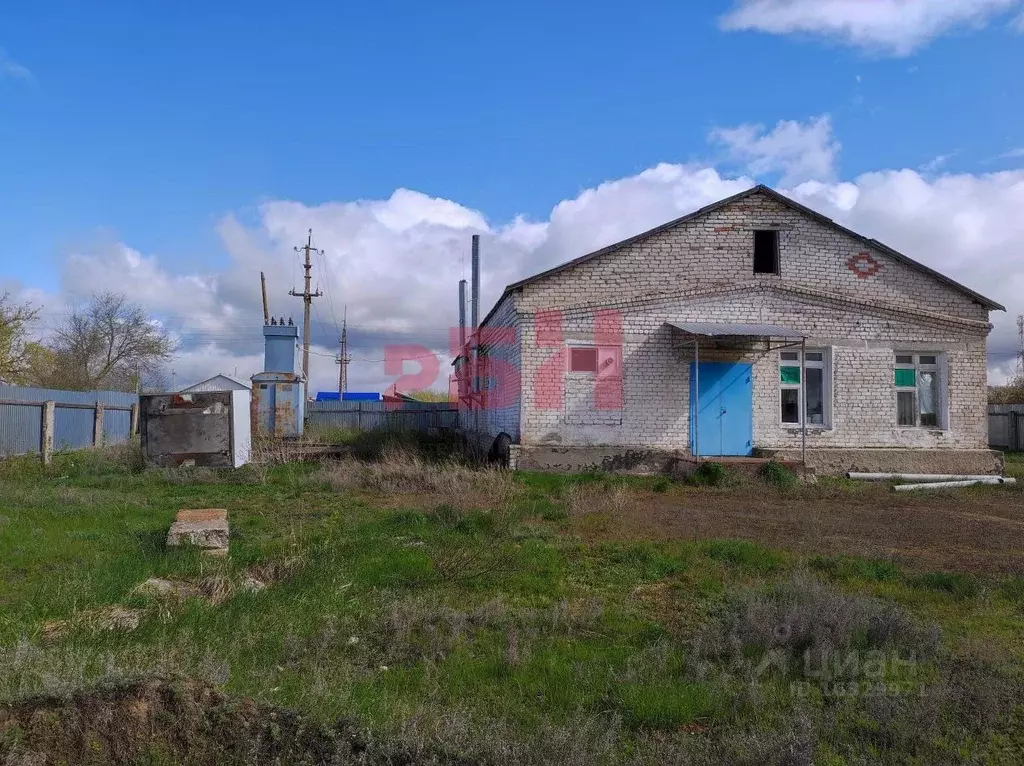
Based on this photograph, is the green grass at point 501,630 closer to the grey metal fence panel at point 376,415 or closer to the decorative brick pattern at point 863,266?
the decorative brick pattern at point 863,266

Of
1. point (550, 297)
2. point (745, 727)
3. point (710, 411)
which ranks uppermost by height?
point (550, 297)

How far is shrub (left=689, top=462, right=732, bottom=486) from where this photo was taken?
12883 mm

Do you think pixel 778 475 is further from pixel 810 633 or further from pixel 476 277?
pixel 476 277

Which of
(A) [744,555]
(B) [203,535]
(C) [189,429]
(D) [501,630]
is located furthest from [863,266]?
(C) [189,429]

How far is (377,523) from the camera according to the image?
860cm

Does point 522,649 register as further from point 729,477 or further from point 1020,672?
point 729,477

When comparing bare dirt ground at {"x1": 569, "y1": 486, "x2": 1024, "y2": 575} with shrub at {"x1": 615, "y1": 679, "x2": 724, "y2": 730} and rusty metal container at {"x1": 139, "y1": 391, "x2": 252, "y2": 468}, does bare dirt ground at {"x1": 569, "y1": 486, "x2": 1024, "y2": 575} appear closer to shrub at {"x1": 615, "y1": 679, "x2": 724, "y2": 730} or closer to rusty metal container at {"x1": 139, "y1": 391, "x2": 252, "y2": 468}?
shrub at {"x1": 615, "y1": 679, "x2": 724, "y2": 730}

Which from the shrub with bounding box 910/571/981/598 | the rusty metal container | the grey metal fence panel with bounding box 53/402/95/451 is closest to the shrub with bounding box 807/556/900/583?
the shrub with bounding box 910/571/981/598

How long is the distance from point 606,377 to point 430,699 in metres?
10.9

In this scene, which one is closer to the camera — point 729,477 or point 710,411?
point 729,477

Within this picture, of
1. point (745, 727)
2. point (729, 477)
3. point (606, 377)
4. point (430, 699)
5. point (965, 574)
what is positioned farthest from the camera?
point (606, 377)

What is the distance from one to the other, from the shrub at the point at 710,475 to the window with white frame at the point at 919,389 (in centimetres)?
476

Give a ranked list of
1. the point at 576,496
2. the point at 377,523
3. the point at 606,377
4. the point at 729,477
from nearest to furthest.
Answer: the point at 377,523
the point at 576,496
the point at 729,477
the point at 606,377

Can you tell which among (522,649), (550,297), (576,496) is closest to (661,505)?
(576,496)
